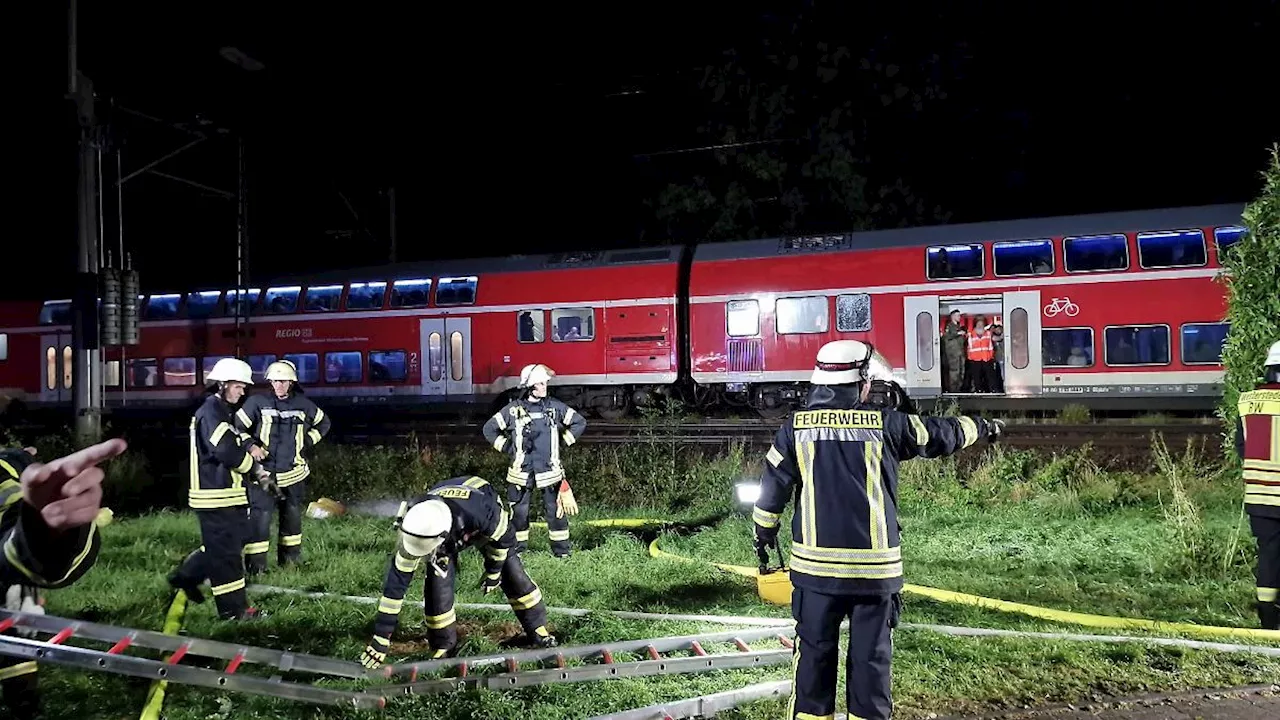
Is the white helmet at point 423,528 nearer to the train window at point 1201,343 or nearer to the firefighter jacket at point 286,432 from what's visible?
the firefighter jacket at point 286,432

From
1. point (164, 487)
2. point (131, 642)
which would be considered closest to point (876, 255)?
point (164, 487)

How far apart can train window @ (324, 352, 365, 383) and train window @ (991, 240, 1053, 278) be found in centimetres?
1326

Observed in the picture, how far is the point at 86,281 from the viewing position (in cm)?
1262

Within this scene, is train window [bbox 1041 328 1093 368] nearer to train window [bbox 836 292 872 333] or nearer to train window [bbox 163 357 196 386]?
train window [bbox 836 292 872 333]

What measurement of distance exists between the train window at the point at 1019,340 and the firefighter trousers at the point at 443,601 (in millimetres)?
11701

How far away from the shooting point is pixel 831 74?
21641mm

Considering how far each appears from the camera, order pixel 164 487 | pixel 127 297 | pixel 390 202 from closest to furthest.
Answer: pixel 164 487 → pixel 127 297 → pixel 390 202

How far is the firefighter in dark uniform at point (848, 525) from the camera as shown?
3791 millimetres

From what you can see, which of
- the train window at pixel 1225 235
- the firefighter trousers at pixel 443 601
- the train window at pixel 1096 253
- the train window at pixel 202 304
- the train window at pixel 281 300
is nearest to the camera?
the firefighter trousers at pixel 443 601

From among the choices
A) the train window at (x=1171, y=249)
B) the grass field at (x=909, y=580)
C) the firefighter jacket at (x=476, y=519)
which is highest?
the train window at (x=1171, y=249)

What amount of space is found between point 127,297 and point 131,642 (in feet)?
35.9

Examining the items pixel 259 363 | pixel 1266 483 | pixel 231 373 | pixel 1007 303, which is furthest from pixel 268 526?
pixel 259 363

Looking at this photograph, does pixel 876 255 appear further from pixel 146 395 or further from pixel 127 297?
pixel 146 395

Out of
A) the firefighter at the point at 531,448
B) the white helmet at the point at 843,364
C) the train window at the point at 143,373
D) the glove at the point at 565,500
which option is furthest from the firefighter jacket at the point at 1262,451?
the train window at the point at 143,373
